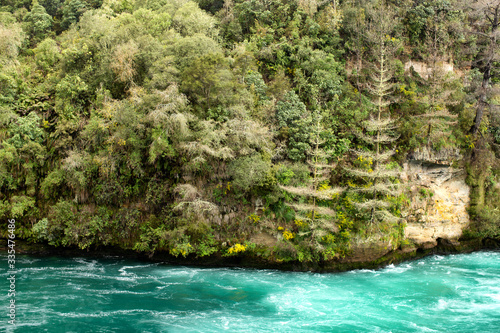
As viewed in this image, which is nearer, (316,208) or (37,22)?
(316,208)

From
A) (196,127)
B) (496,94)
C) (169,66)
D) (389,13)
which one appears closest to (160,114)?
(196,127)

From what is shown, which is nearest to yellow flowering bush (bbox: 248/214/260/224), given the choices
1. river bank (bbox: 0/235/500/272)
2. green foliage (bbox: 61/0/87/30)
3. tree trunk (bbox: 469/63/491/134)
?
river bank (bbox: 0/235/500/272)

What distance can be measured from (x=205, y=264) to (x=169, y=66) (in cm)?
1429

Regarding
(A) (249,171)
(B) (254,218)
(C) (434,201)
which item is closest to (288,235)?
(B) (254,218)

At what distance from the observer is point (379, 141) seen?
79.8 ft

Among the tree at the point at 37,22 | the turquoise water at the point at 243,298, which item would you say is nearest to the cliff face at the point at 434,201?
the turquoise water at the point at 243,298

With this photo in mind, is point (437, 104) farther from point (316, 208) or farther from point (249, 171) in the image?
point (249, 171)

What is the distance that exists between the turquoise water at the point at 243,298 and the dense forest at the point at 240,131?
1.87 m

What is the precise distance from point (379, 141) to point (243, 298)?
45.0 ft

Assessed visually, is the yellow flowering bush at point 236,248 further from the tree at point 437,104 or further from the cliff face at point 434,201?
the tree at point 437,104

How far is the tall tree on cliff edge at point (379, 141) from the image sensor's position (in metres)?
24.2

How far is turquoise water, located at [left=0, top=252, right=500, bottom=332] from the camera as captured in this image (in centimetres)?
1697

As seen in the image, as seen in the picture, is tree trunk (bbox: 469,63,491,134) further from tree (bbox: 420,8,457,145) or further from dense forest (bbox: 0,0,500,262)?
tree (bbox: 420,8,457,145)

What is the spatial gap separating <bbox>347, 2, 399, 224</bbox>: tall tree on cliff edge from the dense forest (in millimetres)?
144
